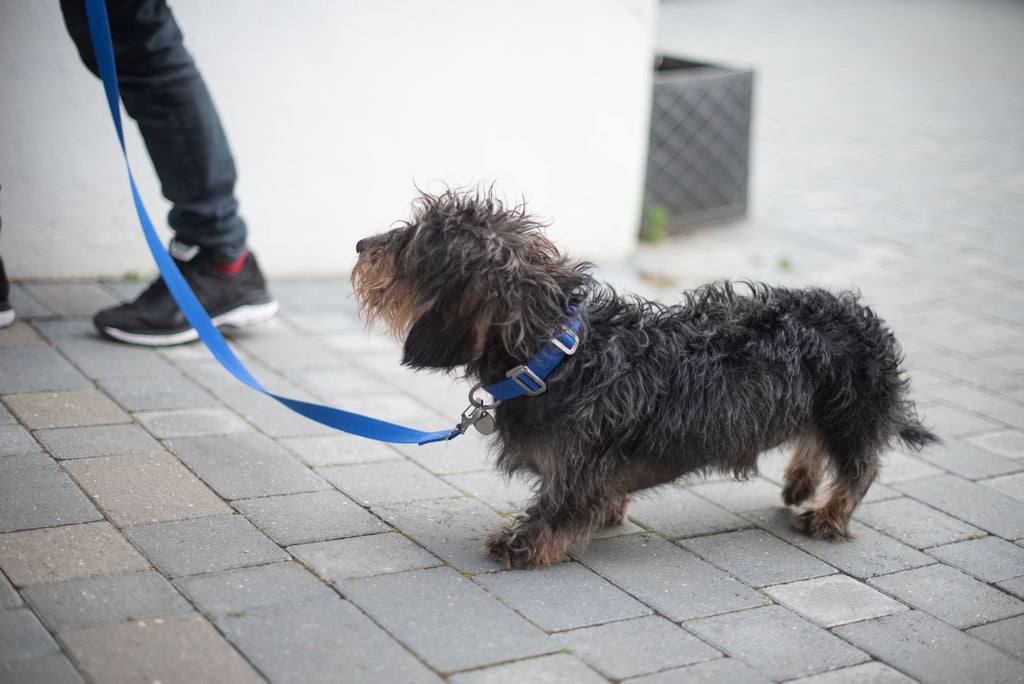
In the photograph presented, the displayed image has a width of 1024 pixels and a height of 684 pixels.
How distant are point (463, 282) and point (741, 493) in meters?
1.69

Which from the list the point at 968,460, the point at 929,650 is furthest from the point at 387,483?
the point at 968,460

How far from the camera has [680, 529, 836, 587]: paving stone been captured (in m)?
3.06

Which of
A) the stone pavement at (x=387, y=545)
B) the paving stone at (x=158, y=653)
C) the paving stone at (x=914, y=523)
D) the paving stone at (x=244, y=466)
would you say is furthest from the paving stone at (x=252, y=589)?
the paving stone at (x=914, y=523)

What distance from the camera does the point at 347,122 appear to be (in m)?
5.35

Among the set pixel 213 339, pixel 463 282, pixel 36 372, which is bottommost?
pixel 36 372

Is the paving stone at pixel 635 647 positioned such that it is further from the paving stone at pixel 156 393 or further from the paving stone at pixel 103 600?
the paving stone at pixel 156 393

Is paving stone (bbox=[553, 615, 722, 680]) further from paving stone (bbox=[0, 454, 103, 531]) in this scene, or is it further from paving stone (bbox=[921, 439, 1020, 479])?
paving stone (bbox=[921, 439, 1020, 479])

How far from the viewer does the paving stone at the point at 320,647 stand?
2250mm

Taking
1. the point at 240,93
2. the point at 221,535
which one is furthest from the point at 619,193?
the point at 221,535

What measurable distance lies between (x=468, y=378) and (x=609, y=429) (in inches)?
18.0

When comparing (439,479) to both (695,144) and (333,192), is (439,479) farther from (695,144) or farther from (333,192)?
(695,144)

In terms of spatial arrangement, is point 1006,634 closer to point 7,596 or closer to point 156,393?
point 7,596

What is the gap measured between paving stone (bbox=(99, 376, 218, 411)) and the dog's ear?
1.41 metres

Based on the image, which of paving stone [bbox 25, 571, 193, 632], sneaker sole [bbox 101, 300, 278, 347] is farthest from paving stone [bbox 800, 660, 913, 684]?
sneaker sole [bbox 101, 300, 278, 347]
